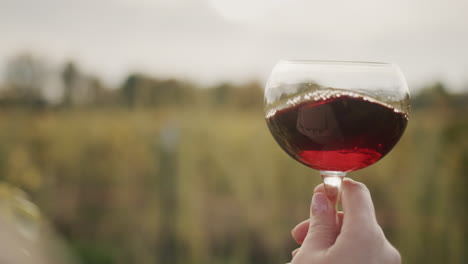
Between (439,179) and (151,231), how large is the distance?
193 centimetres

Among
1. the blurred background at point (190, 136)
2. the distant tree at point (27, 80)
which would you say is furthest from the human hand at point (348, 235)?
the distant tree at point (27, 80)

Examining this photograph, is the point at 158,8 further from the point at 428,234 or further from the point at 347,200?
the point at 347,200

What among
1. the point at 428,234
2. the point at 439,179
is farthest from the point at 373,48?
the point at 428,234

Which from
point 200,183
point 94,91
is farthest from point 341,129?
point 94,91

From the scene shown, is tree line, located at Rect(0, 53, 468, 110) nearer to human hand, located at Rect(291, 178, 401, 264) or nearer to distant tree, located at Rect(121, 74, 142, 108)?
distant tree, located at Rect(121, 74, 142, 108)

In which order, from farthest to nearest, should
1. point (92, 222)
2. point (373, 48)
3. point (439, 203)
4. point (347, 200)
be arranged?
point (92, 222), point (439, 203), point (373, 48), point (347, 200)

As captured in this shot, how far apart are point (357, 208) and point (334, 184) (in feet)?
0.31

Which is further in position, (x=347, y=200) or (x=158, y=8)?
(x=158, y=8)

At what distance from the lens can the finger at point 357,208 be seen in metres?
1.07

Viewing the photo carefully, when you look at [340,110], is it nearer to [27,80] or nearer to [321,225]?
[321,225]

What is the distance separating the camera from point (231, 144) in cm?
370

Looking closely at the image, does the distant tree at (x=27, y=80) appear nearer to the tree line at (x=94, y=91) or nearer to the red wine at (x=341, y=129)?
the tree line at (x=94, y=91)

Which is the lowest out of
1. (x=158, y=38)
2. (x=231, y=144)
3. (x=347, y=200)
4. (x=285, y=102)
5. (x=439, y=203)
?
(x=439, y=203)

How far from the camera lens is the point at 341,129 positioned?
1059 mm
